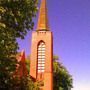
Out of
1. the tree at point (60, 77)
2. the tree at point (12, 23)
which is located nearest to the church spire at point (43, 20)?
the tree at point (60, 77)

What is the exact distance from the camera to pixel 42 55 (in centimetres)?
4769

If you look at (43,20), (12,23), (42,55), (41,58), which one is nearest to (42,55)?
(42,55)

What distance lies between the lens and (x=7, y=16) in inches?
747

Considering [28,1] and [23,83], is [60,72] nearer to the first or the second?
[23,83]

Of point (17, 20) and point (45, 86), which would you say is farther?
point (45, 86)

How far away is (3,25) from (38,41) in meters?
31.0

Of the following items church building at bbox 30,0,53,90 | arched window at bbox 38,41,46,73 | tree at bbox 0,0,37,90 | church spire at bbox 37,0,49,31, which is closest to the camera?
tree at bbox 0,0,37,90

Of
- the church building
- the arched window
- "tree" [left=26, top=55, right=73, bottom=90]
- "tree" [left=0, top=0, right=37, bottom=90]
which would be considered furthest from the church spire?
"tree" [left=0, top=0, right=37, bottom=90]

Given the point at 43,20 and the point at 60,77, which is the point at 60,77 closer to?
the point at 60,77

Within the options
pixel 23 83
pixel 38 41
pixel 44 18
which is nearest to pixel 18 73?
pixel 23 83

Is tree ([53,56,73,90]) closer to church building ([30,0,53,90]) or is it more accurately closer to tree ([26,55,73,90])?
tree ([26,55,73,90])

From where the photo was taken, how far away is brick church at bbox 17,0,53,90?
46.3m

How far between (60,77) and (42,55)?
1315 centimetres

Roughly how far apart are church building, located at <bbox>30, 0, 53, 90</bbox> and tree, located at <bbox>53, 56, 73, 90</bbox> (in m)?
9.44
